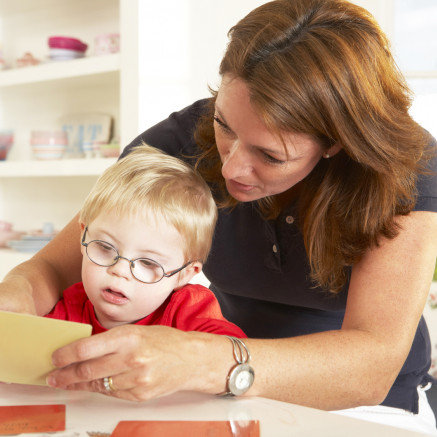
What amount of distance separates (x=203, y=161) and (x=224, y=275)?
0.29 meters

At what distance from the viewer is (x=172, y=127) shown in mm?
1562

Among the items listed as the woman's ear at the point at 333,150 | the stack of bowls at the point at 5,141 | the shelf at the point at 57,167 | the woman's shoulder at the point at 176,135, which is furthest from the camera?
the stack of bowls at the point at 5,141

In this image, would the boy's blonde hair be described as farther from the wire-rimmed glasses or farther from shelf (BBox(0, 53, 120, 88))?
shelf (BBox(0, 53, 120, 88))

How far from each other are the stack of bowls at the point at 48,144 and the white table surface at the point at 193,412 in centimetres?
240

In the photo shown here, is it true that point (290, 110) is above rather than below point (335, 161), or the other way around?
above

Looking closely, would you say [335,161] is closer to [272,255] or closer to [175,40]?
[272,255]

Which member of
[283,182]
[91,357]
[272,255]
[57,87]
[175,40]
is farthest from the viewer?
[57,87]

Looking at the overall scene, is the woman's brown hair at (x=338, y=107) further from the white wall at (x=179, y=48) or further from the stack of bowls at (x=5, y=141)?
the stack of bowls at (x=5, y=141)

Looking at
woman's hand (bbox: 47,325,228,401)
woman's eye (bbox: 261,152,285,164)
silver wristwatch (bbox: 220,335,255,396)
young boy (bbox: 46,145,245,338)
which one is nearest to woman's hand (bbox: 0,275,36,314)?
young boy (bbox: 46,145,245,338)

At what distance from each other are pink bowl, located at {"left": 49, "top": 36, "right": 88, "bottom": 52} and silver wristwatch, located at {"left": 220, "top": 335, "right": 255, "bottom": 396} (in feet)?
8.47

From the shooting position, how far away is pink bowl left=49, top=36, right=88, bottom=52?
3.16 meters

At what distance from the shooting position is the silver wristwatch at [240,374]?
3.05ft

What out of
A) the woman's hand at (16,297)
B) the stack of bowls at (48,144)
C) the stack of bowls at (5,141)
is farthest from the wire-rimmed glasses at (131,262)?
the stack of bowls at (5,141)

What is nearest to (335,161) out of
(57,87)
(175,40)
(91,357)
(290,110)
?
(290,110)
